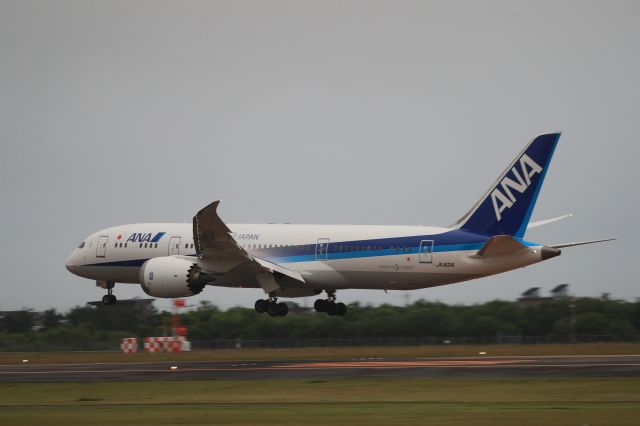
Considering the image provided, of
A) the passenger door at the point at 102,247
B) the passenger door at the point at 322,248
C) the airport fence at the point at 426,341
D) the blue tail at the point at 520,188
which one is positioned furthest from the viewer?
the airport fence at the point at 426,341

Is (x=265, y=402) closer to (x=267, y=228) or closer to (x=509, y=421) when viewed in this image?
(x=509, y=421)

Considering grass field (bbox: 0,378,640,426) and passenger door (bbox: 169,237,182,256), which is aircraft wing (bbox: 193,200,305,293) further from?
grass field (bbox: 0,378,640,426)

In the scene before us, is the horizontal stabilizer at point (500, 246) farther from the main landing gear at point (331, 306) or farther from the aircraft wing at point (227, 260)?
the main landing gear at point (331, 306)

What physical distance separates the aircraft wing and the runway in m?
5.71

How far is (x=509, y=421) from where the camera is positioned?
25250 millimetres

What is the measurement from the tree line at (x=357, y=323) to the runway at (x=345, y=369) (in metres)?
22.5

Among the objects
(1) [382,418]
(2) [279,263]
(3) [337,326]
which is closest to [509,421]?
(1) [382,418]

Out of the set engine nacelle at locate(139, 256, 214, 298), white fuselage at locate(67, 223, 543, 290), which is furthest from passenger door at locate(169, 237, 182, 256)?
engine nacelle at locate(139, 256, 214, 298)

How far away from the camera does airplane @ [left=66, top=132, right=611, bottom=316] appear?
49.2 m

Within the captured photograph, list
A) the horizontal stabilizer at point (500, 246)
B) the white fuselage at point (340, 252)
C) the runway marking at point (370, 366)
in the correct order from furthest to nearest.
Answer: the white fuselage at point (340, 252) < the horizontal stabilizer at point (500, 246) < the runway marking at point (370, 366)

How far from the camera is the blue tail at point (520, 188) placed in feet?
161

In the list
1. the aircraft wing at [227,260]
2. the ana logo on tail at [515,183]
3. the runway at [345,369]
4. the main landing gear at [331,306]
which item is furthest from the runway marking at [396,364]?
the main landing gear at [331,306]

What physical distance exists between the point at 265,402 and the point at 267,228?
25.9m

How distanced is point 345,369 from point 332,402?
1172 centimetres
